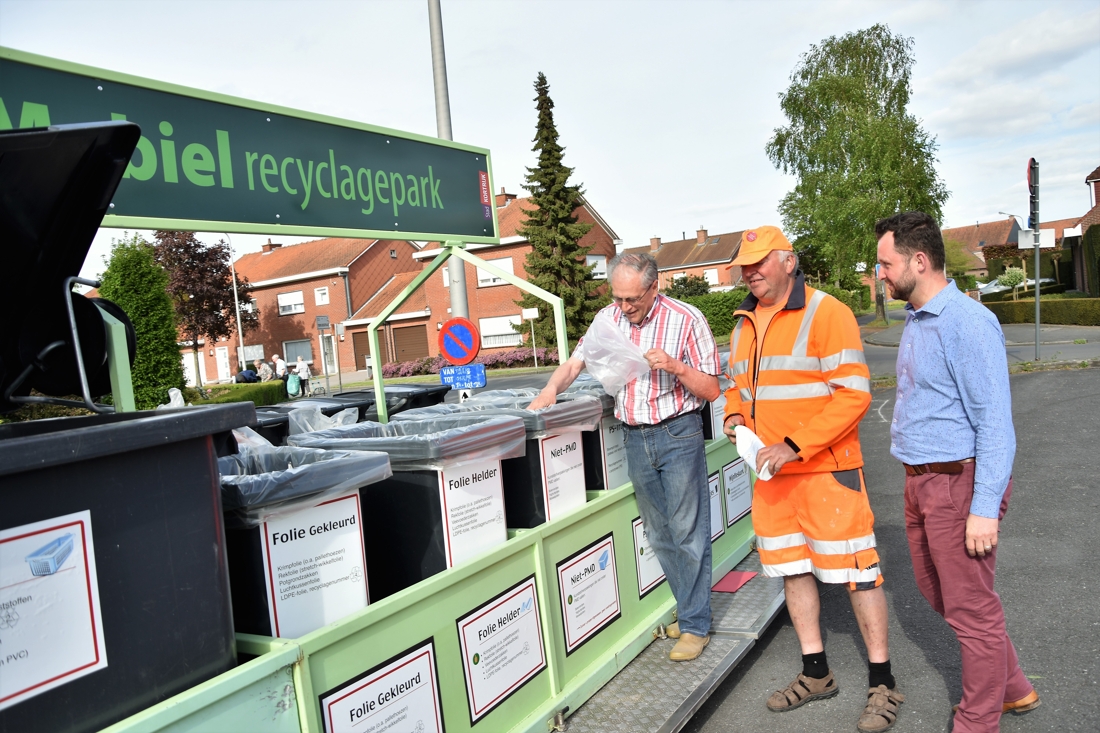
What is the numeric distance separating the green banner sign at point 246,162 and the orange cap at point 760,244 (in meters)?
1.50

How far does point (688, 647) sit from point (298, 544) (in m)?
2.12

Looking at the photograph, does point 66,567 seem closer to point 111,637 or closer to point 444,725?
point 111,637

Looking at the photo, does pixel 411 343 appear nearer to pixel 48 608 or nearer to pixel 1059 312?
pixel 1059 312

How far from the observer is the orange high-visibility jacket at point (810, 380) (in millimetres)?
3141

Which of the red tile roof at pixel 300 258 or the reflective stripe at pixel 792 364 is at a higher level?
the red tile roof at pixel 300 258

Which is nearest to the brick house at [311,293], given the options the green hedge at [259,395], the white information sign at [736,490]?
the green hedge at [259,395]

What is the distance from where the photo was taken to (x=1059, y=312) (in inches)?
1051

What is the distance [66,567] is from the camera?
1576mm

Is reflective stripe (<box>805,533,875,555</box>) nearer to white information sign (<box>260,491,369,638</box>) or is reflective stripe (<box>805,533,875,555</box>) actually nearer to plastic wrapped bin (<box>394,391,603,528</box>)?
plastic wrapped bin (<box>394,391,603,528</box>)

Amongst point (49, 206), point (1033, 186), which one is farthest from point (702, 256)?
point (49, 206)

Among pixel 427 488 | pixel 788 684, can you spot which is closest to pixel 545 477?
pixel 427 488

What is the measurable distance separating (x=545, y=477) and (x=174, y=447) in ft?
5.83

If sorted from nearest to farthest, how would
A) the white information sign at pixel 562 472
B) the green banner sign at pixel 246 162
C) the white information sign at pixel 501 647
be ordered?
the green banner sign at pixel 246 162
the white information sign at pixel 501 647
the white information sign at pixel 562 472

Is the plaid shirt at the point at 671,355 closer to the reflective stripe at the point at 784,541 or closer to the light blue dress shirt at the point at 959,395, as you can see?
the reflective stripe at the point at 784,541
